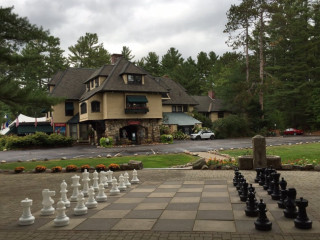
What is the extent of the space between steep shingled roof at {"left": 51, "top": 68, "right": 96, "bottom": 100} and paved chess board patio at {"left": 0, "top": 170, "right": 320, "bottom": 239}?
33949mm

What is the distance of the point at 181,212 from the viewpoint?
20.6ft

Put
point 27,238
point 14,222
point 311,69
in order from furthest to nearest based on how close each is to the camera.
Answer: point 311,69
point 14,222
point 27,238

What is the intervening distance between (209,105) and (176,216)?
5052cm

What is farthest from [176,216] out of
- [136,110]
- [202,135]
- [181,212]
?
[202,135]

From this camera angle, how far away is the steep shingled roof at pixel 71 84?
40.4 m

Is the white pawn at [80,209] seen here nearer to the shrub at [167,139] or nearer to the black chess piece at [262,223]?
the black chess piece at [262,223]

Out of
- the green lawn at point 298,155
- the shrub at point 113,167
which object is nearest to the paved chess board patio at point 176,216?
the shrub at point 113,167

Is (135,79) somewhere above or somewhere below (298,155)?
above

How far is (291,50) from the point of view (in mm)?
51062

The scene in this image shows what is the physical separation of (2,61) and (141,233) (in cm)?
1308

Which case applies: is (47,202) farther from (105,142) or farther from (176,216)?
(105,142)

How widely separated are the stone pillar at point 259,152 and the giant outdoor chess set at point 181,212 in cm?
471

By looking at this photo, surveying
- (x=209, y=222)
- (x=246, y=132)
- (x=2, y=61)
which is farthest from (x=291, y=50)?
(x=209, y=222)

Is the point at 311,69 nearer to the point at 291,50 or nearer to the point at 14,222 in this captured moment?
the point at 291,50
